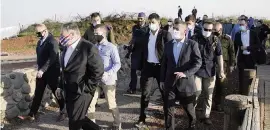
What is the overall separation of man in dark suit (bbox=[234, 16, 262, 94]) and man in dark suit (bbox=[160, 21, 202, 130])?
10.0 feet

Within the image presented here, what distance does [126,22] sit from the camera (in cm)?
2611

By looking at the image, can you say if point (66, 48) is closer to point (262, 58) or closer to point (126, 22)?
point (262, 58)

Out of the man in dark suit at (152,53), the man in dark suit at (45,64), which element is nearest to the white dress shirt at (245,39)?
the man in dark suit at (152,53)

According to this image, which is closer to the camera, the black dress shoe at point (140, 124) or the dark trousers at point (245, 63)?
the black dress shoe at point (140, 124)

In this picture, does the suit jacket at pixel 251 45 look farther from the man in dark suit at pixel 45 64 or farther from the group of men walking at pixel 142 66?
the man in dark suit at pixel 45 64

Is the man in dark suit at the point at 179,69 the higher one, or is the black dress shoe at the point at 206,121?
the man in dark suit at the point at 179,69

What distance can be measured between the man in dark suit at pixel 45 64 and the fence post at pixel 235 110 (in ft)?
10.4

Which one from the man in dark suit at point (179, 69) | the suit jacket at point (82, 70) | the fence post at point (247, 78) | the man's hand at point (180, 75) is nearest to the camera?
the suit jacket at point (82, 70)

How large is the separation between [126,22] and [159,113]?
1902cm

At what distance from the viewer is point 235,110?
4648mm

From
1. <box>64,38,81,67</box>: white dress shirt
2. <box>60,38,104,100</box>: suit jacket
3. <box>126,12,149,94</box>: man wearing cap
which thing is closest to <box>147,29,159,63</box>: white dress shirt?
<box>126,12,149,94</box>: man wearing cap

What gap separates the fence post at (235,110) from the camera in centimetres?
457

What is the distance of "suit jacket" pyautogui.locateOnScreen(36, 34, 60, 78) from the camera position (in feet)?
22.2

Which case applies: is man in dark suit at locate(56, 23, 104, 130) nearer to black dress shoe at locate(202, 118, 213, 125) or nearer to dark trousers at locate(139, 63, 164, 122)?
dark trousers at locate(139, 63, 164, 122)
